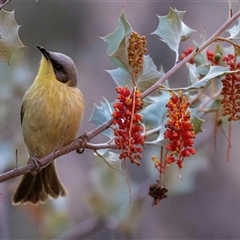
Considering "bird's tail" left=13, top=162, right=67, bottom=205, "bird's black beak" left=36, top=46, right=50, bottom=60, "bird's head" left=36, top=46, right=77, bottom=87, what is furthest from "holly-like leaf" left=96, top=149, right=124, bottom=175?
"bird's tail" left=13, top=162, right=67, bottom=205

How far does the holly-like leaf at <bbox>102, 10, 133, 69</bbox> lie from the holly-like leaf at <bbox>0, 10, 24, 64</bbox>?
0.33 m

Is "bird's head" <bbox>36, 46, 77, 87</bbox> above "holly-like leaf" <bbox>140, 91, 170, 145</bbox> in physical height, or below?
above

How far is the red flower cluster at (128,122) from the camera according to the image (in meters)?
1.93

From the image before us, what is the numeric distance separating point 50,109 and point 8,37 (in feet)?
2.85

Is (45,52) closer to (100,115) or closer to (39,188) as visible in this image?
(100,115)

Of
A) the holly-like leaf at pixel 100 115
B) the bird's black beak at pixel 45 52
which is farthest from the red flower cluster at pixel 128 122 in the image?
the bird's black beak at pixel 45 52

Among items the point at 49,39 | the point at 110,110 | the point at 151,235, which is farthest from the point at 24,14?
the point at 110,110

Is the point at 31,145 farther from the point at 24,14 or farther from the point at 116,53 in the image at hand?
the point at 24,14

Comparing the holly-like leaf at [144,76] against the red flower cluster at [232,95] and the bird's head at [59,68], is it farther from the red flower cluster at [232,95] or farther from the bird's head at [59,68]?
the bird's head at [59,68]

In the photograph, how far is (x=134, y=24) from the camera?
7562 millimetres

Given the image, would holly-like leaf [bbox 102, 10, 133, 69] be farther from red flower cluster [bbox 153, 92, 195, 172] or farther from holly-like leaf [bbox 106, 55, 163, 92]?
red flower cluster [bbox 153, 92, 195, 172]

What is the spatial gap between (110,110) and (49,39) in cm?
462

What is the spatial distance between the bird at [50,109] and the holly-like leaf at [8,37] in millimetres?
743

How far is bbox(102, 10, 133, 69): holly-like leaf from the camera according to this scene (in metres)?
1.91
